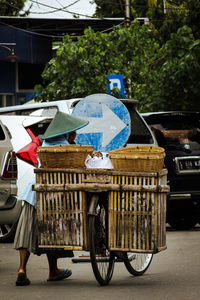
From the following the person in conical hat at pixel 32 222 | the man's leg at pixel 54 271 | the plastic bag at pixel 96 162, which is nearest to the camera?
the person in conical hat at pixel 32 222

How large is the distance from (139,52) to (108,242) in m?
15.1

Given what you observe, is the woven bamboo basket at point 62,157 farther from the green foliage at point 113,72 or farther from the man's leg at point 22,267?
the green foliage at point 113,72

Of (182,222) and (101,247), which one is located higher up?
→ (101,247)

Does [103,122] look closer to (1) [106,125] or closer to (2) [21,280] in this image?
(1) [106,125]

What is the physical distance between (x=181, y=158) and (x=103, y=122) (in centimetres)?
312

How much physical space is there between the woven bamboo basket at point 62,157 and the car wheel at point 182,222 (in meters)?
5.83

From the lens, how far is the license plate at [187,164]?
440 inches

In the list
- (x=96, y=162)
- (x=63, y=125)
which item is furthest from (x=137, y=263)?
(x=63, y=125)

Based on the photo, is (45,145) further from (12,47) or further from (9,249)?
(12,47)

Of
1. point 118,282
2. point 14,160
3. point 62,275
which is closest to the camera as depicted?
point 118,282

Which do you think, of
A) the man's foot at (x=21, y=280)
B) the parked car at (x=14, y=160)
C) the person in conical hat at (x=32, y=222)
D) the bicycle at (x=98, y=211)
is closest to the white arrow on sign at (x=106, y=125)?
the parked car at (x=14, y=160)

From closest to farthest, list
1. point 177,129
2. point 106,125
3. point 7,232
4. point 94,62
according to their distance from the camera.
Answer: point 106,125
point 7,232
point 177,129
point 94,62

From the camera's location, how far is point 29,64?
3159cm

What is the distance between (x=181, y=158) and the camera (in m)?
11.2
